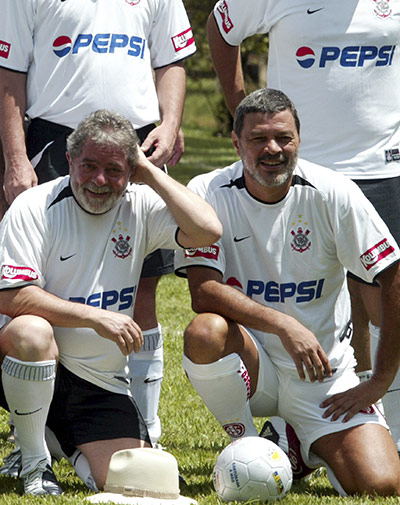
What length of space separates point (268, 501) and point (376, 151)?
1.92m

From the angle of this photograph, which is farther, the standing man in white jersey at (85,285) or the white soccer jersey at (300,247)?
the white soccer jersey at (300,247)

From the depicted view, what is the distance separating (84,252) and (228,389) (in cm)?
88

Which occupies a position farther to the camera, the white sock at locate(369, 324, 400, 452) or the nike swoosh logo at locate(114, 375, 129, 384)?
the white sock at locate(369, 324, 400, 452)

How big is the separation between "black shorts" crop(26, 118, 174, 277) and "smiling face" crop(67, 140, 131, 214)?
22.8 inches

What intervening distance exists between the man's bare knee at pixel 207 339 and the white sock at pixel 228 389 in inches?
→ 1.3

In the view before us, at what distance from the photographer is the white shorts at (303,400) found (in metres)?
4.97

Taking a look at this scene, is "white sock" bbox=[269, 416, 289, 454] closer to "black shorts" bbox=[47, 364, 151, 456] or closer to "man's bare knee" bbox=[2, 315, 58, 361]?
"black shorts" bbox=[47, 364, 151, 456]

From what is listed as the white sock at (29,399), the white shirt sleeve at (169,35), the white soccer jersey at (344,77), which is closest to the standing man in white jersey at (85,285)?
the white sock at (29,399)

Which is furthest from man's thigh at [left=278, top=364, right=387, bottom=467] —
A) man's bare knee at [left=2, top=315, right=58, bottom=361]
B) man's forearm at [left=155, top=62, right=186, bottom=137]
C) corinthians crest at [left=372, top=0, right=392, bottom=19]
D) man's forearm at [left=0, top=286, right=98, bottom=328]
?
corinthians crest at [left=372, top=0, right=392, bottom=19]

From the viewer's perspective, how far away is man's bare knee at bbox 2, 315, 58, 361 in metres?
4.54

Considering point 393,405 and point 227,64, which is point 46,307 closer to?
point 393,405

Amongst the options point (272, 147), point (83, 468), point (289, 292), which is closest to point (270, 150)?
point (272, 147)

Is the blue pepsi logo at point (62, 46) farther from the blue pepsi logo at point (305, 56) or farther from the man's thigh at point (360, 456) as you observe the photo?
the man's thigh at point (360, 456)

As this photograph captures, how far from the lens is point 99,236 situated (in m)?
4.88
